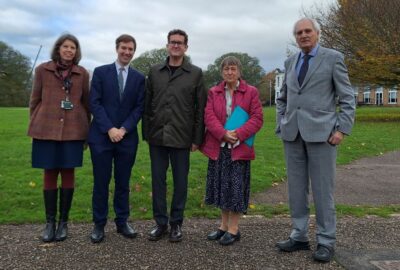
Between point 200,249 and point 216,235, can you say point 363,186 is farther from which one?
point 200,249

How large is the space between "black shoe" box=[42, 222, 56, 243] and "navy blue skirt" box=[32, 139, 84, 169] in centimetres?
65

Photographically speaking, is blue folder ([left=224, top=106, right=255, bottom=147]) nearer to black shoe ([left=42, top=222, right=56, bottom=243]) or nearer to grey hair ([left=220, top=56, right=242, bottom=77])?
grey hair ([left=220, top=56, right=242, bottom=77])

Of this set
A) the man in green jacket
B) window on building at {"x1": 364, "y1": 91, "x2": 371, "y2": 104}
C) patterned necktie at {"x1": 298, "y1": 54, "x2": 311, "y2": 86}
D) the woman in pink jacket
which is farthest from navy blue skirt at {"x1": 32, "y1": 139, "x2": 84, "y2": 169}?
window on building at {"x1": 364, "y1": 91, "x2": 371, "y2": 104}

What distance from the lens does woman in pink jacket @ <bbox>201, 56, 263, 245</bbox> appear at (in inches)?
189

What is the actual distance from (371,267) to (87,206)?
3.85 meters

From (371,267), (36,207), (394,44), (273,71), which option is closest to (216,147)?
(371,267)

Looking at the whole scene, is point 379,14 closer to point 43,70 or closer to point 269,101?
point 43,70

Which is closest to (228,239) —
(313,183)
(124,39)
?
(313,183)

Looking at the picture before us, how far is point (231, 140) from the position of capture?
15.6ft

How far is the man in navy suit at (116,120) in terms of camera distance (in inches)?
191

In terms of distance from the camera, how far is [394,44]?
79.5ft

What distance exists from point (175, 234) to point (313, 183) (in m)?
1.59

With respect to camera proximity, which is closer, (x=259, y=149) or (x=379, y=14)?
(x=259, y=149)

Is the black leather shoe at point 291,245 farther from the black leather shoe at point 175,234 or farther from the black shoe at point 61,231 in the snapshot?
the black shoe at point 61,231
